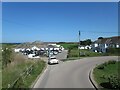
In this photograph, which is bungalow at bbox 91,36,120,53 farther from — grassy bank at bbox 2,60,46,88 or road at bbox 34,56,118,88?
grassy bank at bbox 2,60,46,88

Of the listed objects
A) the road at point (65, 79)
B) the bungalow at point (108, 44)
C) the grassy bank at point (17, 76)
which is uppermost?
the bungalow at point (108, 44)

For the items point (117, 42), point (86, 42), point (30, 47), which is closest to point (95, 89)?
point (117, 42)

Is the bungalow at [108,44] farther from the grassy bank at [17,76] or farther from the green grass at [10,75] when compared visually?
the green grass at [10,75]

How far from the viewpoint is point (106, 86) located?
16.7 meters

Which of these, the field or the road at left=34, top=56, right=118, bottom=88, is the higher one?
the field

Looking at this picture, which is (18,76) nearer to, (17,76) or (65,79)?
(17,76)

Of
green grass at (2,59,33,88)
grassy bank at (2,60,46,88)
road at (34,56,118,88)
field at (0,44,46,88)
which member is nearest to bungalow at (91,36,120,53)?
field at (0,44,46,88)

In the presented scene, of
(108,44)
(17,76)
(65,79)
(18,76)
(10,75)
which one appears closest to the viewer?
(18,76)

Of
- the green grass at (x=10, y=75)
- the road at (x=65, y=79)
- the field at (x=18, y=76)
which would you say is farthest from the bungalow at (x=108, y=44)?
the green grass at (x=10, y=75)

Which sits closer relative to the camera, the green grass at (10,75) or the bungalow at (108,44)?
the green grass at (10,75)

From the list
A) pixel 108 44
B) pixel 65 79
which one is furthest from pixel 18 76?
pixel 108 44

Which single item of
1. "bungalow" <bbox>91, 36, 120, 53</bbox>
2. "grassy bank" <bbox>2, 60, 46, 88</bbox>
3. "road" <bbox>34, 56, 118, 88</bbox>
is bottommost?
"road" <bbox>34, 56, 118, 88</bbox>

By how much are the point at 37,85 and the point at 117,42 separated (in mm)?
66433

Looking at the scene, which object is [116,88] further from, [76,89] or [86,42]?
[86,42]
